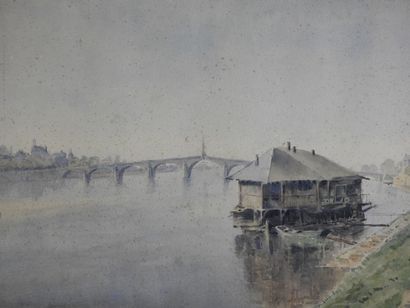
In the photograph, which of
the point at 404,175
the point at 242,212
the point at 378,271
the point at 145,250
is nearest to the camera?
the point at 378,271

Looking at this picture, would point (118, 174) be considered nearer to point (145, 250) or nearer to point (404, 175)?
point (145, 250)

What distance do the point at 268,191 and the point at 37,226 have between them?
4082 millimetres

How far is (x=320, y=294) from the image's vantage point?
6219 mm

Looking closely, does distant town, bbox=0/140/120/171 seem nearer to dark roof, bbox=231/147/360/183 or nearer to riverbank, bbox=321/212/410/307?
dark roof, bbox=231/147/360/183

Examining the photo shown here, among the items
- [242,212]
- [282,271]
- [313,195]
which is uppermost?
[313,195]

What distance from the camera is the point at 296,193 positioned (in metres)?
7.74

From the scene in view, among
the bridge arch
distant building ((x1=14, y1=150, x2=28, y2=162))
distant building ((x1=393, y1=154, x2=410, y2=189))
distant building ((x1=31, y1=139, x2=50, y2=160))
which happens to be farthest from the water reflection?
distant building ((x1=14, y1=150, x2=28, y2=162))

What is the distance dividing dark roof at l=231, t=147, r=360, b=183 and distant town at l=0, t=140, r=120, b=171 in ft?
7.78

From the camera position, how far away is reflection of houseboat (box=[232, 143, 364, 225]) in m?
7.47

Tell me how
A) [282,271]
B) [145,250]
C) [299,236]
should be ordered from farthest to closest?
[299,236] < [282,271] < [145,250]

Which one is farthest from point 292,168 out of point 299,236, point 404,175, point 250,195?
point 404,175

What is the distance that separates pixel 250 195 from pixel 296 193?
2.75ft

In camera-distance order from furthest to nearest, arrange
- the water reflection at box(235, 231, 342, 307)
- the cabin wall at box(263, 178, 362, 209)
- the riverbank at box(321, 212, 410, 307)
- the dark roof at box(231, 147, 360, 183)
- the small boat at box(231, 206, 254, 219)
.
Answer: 1. the cabin wall at box(263, 178, 362, 209)
2. the small boat at box(231, 206, 254, 219)
3. the dark roof at box(231, 147, 360, 183)
4. the water reflection at box(235, 231, 342, 307)
5. the riverbank at box(321, 212, 410, 307)

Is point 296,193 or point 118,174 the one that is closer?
point 118,174
